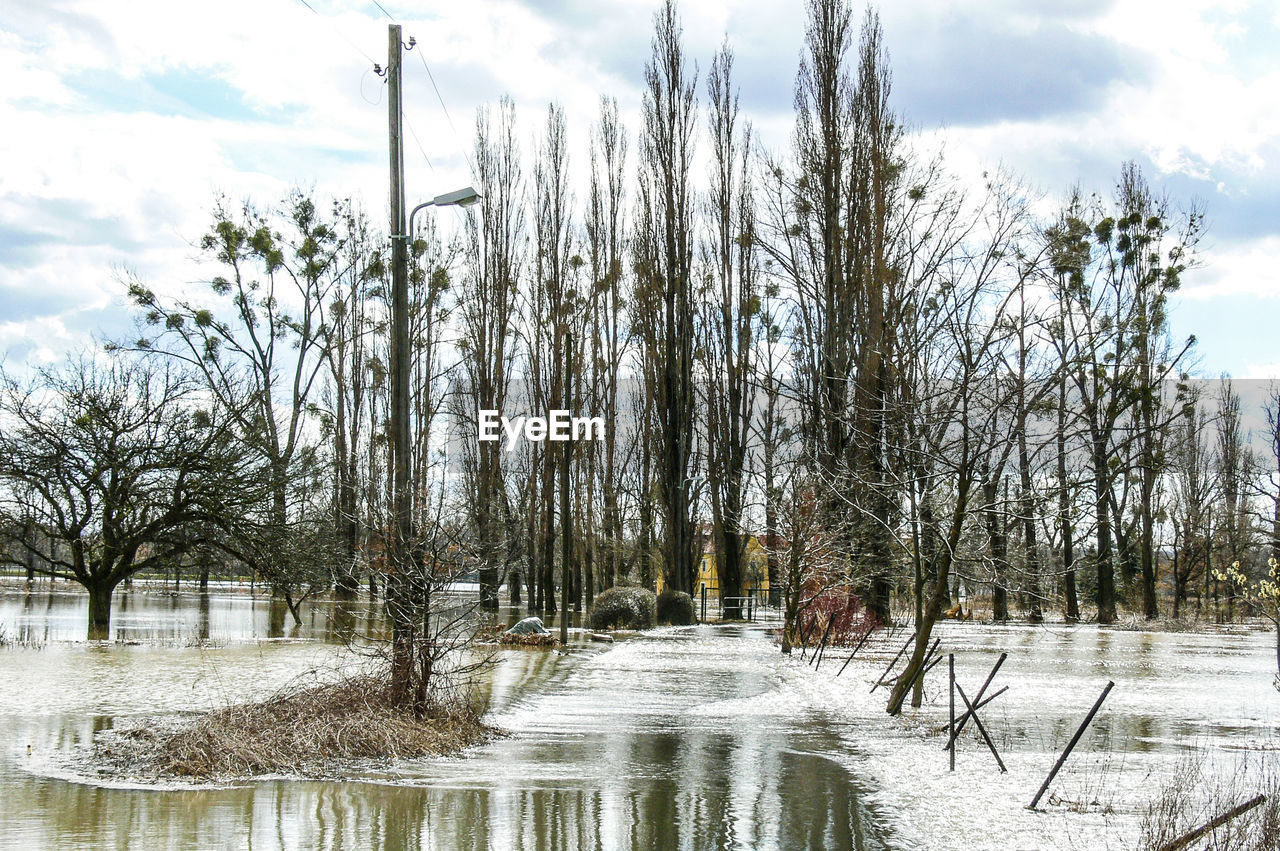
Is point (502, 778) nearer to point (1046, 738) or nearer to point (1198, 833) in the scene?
point (1198, 833)

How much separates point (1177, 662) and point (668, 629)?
1284cm

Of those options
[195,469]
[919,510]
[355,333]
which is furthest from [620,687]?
[355,333]

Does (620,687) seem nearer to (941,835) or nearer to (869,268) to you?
(941,835)

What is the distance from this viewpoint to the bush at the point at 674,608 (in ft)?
104

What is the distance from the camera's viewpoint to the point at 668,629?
30109mm

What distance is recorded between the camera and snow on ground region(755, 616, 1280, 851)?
7719mm

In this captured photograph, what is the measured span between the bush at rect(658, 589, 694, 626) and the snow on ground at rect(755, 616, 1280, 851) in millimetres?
8911

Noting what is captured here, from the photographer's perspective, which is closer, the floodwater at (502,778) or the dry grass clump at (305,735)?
the floodwater at (502,778)

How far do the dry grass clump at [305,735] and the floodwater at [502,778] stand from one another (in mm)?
310

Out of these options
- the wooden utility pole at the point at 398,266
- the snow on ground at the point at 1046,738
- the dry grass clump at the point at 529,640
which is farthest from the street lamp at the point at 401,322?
the dry grass clump at the point at 529,640

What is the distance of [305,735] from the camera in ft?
30.2

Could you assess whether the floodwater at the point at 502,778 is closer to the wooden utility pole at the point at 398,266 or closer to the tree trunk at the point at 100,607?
the wooden utility pole at the point at 398,266

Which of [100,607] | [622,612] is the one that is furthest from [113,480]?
[622,612]

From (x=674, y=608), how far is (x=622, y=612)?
2.79m
